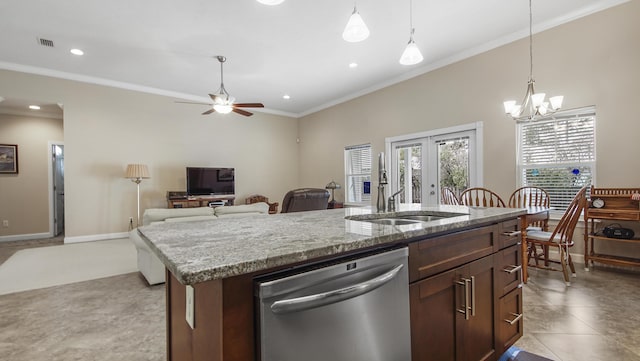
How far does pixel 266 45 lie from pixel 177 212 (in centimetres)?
269

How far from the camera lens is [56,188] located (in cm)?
646

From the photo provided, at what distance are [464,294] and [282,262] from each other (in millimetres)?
1001

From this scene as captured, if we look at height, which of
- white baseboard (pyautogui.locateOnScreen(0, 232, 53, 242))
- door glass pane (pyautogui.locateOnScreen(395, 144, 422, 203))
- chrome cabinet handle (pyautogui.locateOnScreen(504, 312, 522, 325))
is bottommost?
white baseboard (pyautogui.locateOnScreen(0, 232, 53, 242))

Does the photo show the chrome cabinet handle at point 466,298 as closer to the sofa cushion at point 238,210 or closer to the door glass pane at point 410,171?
the sofa cushion at point 238,210

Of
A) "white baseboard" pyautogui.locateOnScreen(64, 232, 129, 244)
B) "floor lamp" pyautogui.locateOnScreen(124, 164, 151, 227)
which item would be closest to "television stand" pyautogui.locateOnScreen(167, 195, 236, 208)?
"floor lamp" pyautogui.locateOnScreen(124, 164, 151, 227)

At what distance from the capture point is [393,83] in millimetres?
5727

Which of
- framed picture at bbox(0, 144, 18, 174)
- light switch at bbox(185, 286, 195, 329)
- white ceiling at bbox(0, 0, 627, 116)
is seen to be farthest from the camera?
framed picture at bbox(0, 144, 18, 174)

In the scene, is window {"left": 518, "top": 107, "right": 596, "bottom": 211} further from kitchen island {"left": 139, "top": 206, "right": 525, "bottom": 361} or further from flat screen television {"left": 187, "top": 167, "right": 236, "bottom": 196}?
flat screen television {"left": 187, "top": 167, "right": 236, "bottom": 196}

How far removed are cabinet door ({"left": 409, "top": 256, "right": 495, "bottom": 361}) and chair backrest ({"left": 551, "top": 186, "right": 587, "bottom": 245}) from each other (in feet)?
6.69

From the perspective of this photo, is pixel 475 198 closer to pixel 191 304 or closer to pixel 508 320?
pixel 508 320

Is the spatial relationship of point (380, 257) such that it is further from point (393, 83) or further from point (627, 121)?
point (393, 83)

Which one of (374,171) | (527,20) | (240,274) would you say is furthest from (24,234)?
(527,20)

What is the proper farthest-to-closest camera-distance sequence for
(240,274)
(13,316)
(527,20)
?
1. (527,20)
2. (13,316)
3. (240,274)

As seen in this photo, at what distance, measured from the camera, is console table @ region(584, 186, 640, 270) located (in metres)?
3.03
